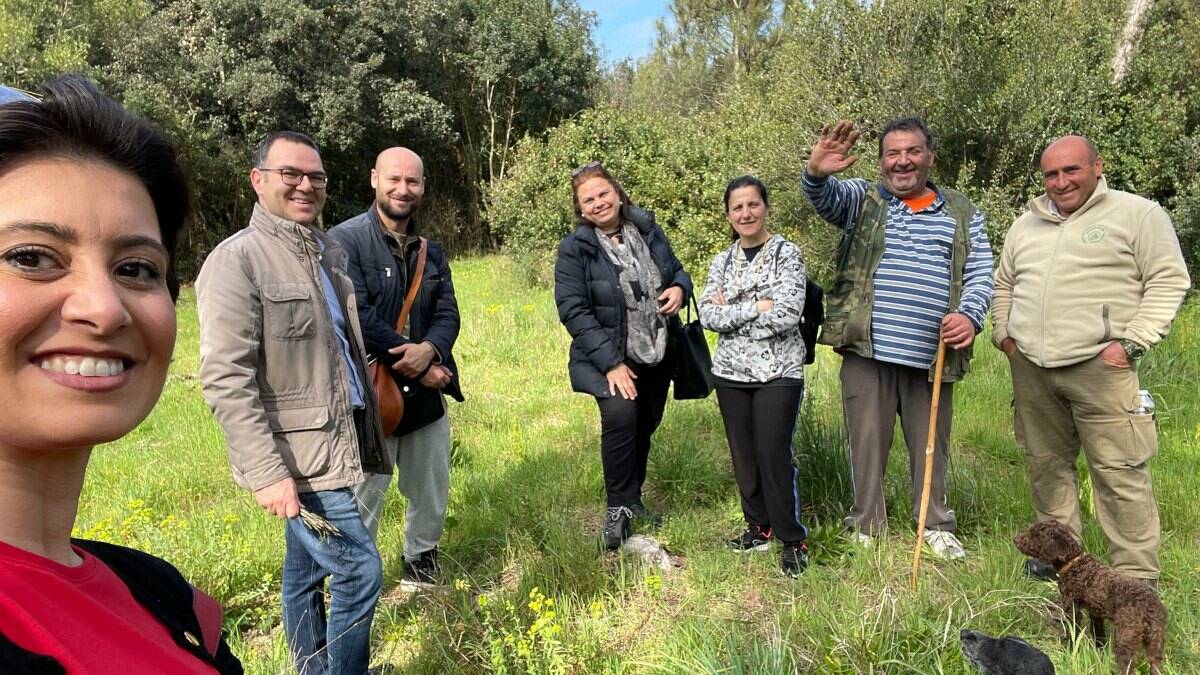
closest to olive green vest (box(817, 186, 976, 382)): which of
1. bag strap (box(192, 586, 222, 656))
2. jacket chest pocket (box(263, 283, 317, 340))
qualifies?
jacket chest pocket (box(263, 283, 317, 340))

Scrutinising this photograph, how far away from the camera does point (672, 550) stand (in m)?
4.02

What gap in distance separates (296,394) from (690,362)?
2.24 metres

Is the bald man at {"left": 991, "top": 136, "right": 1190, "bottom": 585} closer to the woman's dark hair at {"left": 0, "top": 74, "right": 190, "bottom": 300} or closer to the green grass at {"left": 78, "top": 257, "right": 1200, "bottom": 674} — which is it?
the green grass at {"left": 78, "top": 257, "right": 1200, "bottom": 674}

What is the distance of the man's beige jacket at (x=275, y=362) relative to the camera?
8.11 ft

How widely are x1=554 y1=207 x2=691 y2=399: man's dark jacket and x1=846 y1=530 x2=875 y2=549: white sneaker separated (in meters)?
1.44

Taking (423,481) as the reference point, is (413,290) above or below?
above

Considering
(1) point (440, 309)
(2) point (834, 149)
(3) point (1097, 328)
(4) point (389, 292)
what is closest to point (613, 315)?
(1) point (440, 309)

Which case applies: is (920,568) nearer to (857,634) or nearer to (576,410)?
(857,634)

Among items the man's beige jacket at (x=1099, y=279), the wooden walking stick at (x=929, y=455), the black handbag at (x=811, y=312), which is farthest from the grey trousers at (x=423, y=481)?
the man's beige jacket at (x=1099, y=279)

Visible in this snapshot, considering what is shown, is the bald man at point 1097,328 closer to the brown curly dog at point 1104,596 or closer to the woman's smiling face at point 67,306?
the brown curly dog at point 1104,596

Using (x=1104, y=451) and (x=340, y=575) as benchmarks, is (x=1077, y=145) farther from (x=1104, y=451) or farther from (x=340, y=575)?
(x=340, y=575)

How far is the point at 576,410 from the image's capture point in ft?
21.4

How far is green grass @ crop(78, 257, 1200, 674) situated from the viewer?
2752 millimetres

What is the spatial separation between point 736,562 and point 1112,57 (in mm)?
11002
